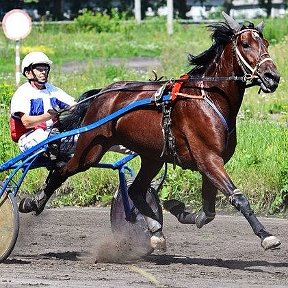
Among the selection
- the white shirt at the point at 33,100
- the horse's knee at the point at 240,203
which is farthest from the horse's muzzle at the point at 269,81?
the white shirt at the point at 33,100

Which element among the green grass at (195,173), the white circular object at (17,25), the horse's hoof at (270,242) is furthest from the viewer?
the white circular object at (17,25)

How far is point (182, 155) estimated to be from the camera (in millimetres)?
8797

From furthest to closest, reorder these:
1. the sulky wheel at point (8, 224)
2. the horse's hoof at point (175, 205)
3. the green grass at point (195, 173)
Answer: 1. the green grass at point (195, 173)
2. the horse's hoof at point (175, 205)
3. the sulky wheel at point (8, 224)

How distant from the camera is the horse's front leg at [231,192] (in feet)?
26.7

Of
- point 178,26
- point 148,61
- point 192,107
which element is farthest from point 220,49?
point 178,26

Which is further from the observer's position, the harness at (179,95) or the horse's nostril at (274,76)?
the harness at (179,95)

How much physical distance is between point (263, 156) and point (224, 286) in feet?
15.6

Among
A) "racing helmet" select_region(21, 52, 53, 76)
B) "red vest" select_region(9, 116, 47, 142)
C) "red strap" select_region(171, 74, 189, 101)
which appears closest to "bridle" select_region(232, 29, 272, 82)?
"red strap" select_region(171, 74, 189, 101)

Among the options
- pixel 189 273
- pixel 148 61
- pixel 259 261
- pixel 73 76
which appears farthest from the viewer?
pixel 148 61

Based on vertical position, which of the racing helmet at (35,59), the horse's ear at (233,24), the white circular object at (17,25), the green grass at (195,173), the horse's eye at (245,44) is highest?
the horse's ear at (233,24)

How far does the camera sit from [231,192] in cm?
836

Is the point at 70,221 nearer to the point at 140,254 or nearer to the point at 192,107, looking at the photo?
the point at 140,254

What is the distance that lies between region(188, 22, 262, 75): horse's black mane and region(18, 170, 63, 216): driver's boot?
5.03ft

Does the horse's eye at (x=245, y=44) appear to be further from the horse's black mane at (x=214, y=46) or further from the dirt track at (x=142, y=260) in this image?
the dirt track at (x=142, y=260)
